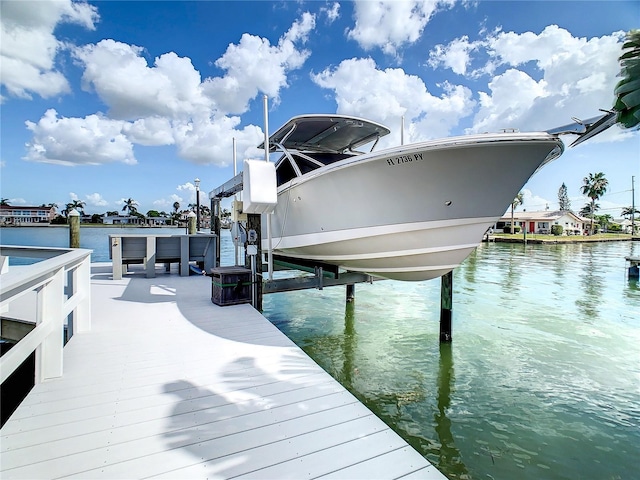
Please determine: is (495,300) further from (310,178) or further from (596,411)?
(310,178)

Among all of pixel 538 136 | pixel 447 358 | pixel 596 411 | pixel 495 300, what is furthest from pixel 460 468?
pixel 495 300

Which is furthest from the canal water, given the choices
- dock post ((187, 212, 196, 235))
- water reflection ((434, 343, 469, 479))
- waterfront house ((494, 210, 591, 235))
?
waterfront house ((494, 210, 591, 235))

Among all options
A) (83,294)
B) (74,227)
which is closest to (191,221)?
(74,227)

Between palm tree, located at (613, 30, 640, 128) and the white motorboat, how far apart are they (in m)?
0.42

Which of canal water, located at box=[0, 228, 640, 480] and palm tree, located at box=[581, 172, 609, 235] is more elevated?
palm tree, located at box=[581, 172, 609, 235]

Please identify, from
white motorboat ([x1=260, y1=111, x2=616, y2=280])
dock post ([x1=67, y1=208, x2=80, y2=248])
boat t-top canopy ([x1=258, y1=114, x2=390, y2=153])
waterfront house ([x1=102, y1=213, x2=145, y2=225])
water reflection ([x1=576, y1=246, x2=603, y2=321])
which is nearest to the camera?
white motorboat ([x1=260, y1=111, x2=616, y2=280])

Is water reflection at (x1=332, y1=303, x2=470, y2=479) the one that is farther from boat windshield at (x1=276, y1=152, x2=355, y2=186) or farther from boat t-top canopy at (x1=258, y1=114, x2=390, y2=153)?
boat t-top canopy at (x1=258, y1=114, x2=390, y2=153)

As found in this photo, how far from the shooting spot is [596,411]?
4367mm

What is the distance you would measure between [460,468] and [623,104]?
4025mm

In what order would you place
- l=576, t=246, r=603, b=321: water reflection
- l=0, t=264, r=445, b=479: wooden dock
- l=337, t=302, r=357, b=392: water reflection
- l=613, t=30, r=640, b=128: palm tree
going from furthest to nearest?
1. l=576, t=246, r=603, b=321: water reflection
2. l=337, t=302, r=357, b=392: water reflection
3. l=613, t=30, r=640, b=128: palm tree
4. l=0, t=264, r=445, b=479: wooden dock

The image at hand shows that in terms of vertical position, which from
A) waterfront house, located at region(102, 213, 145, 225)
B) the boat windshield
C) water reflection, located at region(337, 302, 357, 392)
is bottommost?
water reflection, located at region(337, 302, 357, 392)

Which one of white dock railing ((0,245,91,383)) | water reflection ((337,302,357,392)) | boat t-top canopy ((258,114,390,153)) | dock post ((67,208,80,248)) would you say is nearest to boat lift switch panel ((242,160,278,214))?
boat t-top canopy ((258,114,390,153))

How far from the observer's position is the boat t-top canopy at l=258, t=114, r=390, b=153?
238 inches

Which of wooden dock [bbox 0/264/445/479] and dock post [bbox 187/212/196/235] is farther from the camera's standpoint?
dock post [bbox 187/212/196/235]
